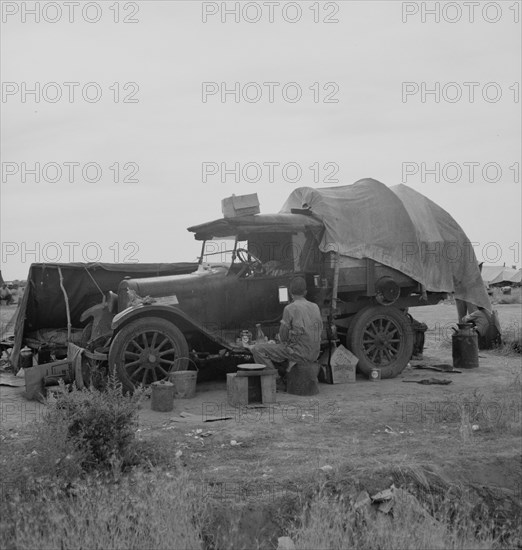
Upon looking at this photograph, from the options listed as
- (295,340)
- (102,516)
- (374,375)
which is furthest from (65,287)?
(102,516)

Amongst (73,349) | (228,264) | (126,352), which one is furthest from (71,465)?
(228,264)

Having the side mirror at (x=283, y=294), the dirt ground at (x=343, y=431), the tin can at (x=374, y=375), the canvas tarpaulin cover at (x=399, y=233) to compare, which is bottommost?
the dirt ground at (x=343, y=431)

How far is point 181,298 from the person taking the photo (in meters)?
10.2

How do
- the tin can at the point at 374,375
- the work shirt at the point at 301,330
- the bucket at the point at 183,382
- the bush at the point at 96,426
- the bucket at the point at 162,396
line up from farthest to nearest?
1. the tin can at the point at 374,375
2. the work shirt at the point at 301,330
3. the bucket at the point at 183,382
4. the bucket at the point at 162,396
5. the bush at the point at 96,426

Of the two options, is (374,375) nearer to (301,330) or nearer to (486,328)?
(301,330)

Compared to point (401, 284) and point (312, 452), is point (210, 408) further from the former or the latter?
point (401, 284)

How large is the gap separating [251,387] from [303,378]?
2.91 feet

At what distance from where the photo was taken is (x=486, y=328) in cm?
1408

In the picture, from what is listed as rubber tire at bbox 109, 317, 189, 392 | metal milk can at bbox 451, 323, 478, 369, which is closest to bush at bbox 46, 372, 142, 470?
rubber tire at bbox 109, 317, 189, 392

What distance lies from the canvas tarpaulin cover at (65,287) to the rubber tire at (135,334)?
276 cm

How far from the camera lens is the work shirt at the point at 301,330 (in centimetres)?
952

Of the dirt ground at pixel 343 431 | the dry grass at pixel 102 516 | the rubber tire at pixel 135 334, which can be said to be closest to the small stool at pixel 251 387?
the dirt ground at pixel 343 431

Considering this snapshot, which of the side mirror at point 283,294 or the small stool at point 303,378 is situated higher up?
the side mirror at point 283,294

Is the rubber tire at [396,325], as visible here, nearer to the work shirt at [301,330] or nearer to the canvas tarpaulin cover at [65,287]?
the work shirt at [301,330]
